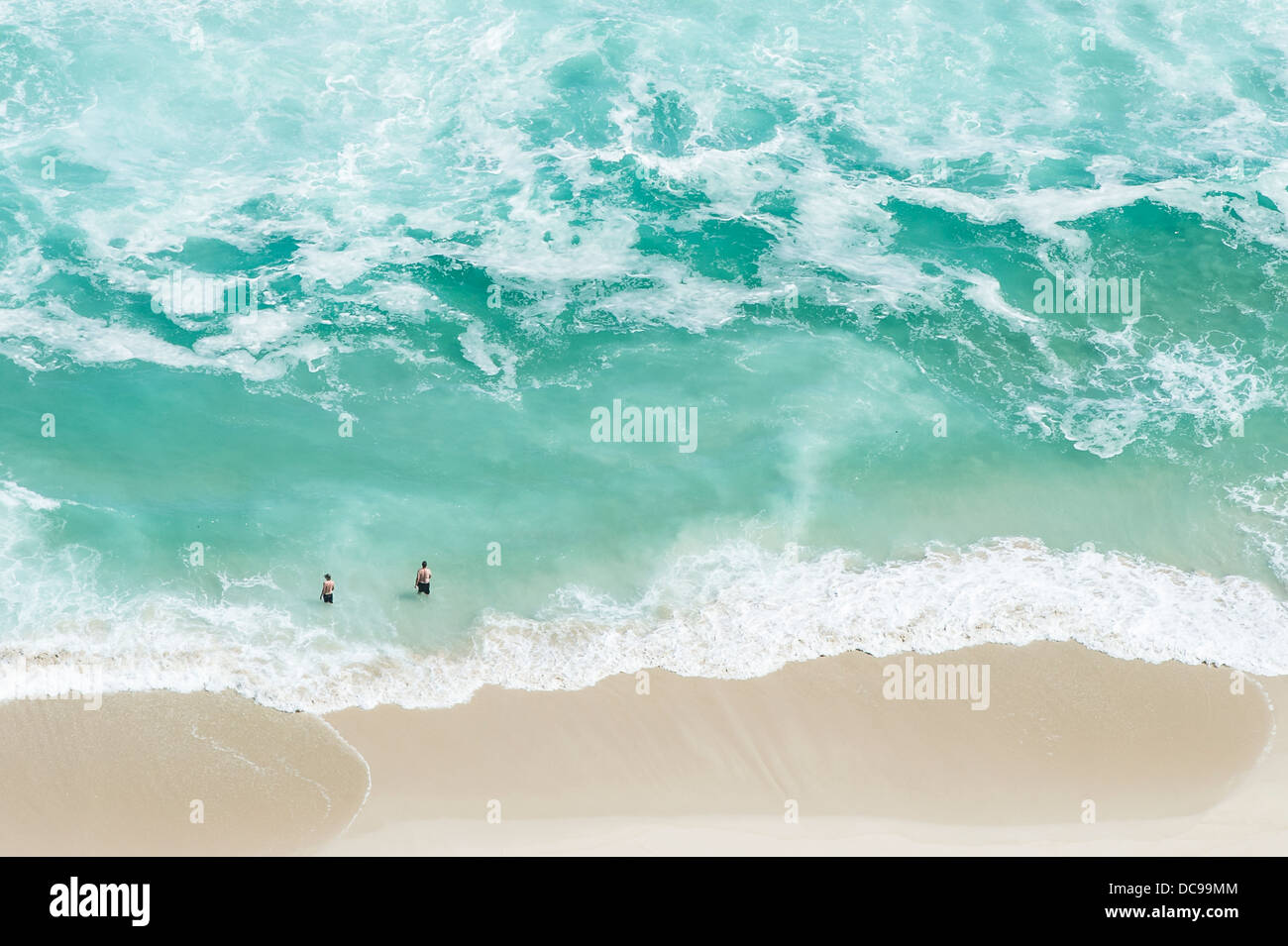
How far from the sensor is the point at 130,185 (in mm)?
47875

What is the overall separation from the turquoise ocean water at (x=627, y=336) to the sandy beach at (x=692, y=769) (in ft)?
3.93

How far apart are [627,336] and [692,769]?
17.9 metres

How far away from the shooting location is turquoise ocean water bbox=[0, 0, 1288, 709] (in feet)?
113

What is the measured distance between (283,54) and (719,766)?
40258 millimetres

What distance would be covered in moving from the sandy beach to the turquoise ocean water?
47.2 inches

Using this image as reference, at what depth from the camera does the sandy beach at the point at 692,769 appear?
28984 mm

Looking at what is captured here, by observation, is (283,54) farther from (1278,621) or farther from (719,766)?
(1278,621)
